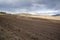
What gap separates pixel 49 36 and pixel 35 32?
87cm

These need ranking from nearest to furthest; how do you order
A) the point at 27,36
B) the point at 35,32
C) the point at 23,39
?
the point at 23,39
the point at 27,36
the point at 35,32

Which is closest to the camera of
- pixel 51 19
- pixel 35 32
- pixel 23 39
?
pixel 23 39

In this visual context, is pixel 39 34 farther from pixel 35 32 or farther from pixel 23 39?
pixel 23 39

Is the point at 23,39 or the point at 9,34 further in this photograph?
the point at 9,34

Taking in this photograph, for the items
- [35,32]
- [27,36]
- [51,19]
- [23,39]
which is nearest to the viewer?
[23,39]

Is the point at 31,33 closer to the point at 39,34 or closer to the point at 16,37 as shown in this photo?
the point at 39,34

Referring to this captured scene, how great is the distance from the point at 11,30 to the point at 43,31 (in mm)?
1643

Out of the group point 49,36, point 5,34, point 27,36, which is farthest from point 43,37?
point 5,34

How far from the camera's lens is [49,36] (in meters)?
7.00

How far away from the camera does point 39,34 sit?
286 inches

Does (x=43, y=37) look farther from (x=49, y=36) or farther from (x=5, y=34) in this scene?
(x=5, y=34)

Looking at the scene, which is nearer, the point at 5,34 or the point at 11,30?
the point at 5,34

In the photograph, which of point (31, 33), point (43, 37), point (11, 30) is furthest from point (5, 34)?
point (43, 37)

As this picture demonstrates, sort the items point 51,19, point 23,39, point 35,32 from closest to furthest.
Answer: point 23,39 → point 35,32 → point 51,19
